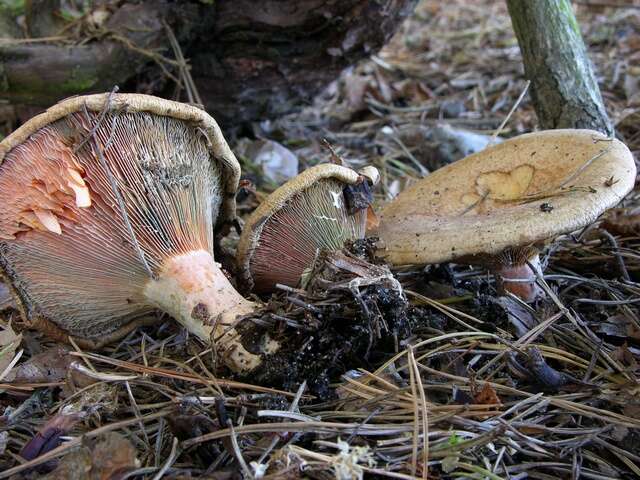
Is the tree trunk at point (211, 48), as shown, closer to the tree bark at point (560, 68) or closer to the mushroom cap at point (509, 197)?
the tree bark at point (560, 68)

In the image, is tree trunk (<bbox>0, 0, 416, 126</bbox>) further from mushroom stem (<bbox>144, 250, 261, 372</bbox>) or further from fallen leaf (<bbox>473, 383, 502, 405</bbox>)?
fallen leaf (<bbox>473, 383, 502, 405</bbox>)

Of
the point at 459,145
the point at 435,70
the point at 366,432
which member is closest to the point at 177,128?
the point at 366,432

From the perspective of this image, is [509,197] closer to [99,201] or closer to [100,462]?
[99,201]

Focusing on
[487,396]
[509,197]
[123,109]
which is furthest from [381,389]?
[123,109]

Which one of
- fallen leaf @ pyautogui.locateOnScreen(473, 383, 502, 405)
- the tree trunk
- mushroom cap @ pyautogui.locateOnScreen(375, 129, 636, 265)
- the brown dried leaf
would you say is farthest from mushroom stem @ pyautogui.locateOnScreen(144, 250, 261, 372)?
the tree trunk

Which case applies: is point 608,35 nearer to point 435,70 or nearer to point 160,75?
point 435,70

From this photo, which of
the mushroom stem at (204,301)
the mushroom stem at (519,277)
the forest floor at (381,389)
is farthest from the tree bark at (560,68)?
the mushroom stem at (204,301)
